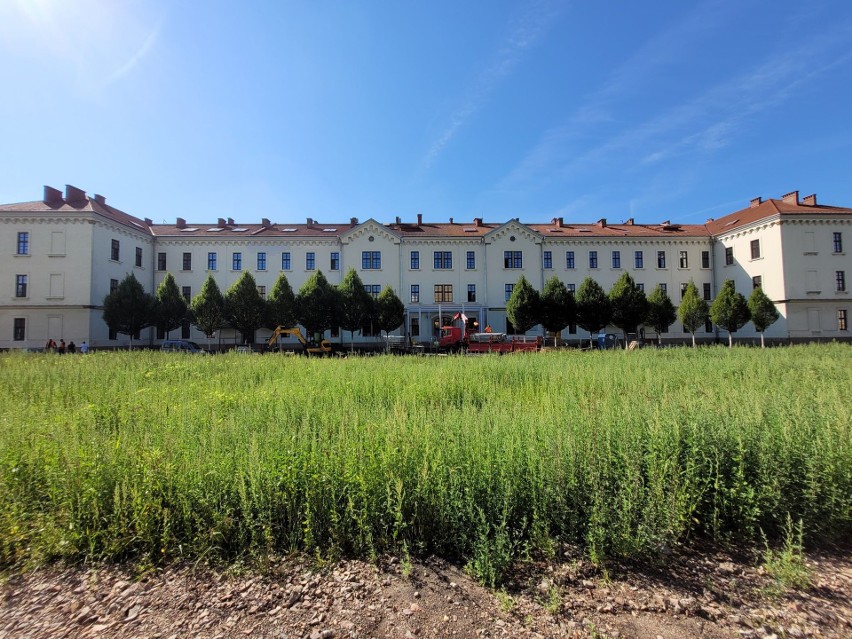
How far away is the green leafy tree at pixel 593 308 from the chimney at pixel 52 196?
155 ft

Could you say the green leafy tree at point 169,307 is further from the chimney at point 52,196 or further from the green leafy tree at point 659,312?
the green leafy tree at point 659,312

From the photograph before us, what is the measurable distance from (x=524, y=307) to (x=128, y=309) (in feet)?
106

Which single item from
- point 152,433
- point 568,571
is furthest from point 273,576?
point 152,433

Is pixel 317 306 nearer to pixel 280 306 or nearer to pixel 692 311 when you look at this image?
pixel 280 306

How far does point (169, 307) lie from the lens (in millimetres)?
33812

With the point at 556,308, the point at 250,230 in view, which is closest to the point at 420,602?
the point at 556,308

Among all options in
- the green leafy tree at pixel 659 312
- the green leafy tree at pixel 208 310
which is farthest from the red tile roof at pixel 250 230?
the green leafy tree at pixel 659 312

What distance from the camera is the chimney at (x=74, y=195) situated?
3631 cm

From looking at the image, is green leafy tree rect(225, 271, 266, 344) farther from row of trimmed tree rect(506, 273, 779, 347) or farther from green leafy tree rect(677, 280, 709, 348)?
green leafy tree rect(677, 280, 709, 348)

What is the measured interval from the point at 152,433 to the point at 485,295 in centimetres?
3805

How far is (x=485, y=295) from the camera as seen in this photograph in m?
41.5

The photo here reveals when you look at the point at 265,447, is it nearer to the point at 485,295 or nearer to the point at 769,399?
the point at 769,399

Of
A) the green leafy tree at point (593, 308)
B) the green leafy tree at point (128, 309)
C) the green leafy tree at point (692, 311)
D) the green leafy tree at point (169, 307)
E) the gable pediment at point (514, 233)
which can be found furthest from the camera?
the gable pediment at point (514, 233)

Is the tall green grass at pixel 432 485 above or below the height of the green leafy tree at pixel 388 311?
below
